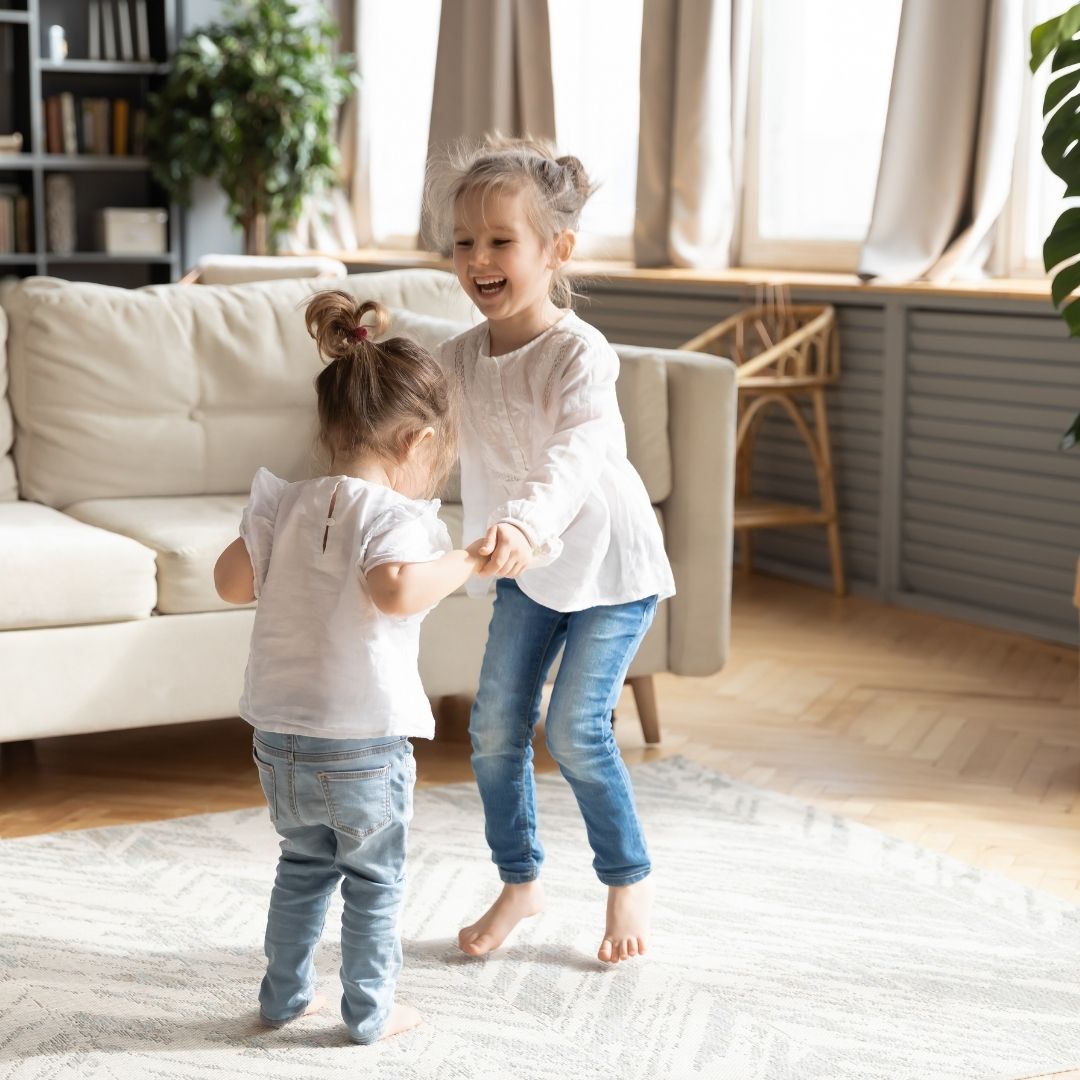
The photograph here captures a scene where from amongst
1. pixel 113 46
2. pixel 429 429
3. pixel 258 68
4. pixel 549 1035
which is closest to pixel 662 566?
pixel 429 429

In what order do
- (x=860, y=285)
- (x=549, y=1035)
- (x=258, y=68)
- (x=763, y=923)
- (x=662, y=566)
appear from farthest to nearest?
(x=258, y=68) → (x=860, y=285) → (x=763, y=923) → (x=662, y=566) → (x=549, y=1035)

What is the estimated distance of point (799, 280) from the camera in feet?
15.5

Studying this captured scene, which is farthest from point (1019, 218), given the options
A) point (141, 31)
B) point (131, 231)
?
point (141, 31)

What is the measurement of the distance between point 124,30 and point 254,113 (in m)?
0.76

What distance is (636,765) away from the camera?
2959mm

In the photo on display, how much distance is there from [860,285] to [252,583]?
3.05 m

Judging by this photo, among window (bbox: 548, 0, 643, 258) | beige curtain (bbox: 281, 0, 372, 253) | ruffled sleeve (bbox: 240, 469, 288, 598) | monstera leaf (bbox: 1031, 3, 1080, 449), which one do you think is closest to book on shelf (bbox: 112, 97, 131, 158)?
beige curtain (bbox: 281, 0, 372, 253)

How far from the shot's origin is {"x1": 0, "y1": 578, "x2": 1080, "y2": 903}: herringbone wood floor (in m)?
2.69

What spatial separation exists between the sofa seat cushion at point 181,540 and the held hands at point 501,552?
1.05 meters

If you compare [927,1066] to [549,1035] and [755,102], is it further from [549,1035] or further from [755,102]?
[755,102]

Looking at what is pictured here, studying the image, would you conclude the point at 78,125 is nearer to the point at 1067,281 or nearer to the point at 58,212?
the point at 58,212

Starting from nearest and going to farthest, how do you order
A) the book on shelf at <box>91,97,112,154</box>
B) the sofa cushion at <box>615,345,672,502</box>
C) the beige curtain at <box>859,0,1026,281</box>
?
the sofa cushion at <box>615,345,672,502</box> < the beige curtain at <box>859,0,1026,281</box> < the book on shelf at <box>91,97,112,154</box>

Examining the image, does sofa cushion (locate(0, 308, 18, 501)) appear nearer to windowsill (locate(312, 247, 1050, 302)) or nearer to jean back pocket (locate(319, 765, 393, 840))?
windowsill (locate(312, 247, 1050, 302))

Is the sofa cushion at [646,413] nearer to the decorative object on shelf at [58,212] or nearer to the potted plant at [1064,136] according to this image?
the potted plant at [1064,136]
